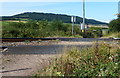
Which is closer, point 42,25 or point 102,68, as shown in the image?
point 102,68

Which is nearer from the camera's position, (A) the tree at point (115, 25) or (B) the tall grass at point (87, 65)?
(B) the tall grass at point (87, 65)

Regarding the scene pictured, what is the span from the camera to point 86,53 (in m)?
8.37

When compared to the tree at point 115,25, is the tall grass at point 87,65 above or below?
below

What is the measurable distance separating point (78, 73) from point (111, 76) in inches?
36.6

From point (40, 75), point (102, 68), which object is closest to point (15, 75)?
point (40, 75)

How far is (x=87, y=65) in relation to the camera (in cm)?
701

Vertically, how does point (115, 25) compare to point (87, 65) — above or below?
above

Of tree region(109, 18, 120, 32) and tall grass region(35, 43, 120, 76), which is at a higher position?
tree region(109, 18, 120, 32)

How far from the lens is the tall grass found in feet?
20.2

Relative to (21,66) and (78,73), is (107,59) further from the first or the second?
(21,66)

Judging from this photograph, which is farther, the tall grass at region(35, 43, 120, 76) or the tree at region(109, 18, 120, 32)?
the tree at region(109, 18, 120, 32)

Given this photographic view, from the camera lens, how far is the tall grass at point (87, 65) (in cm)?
615

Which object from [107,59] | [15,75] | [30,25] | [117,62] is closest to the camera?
[15,75]

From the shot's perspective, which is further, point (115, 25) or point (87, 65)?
point (115, 25)
